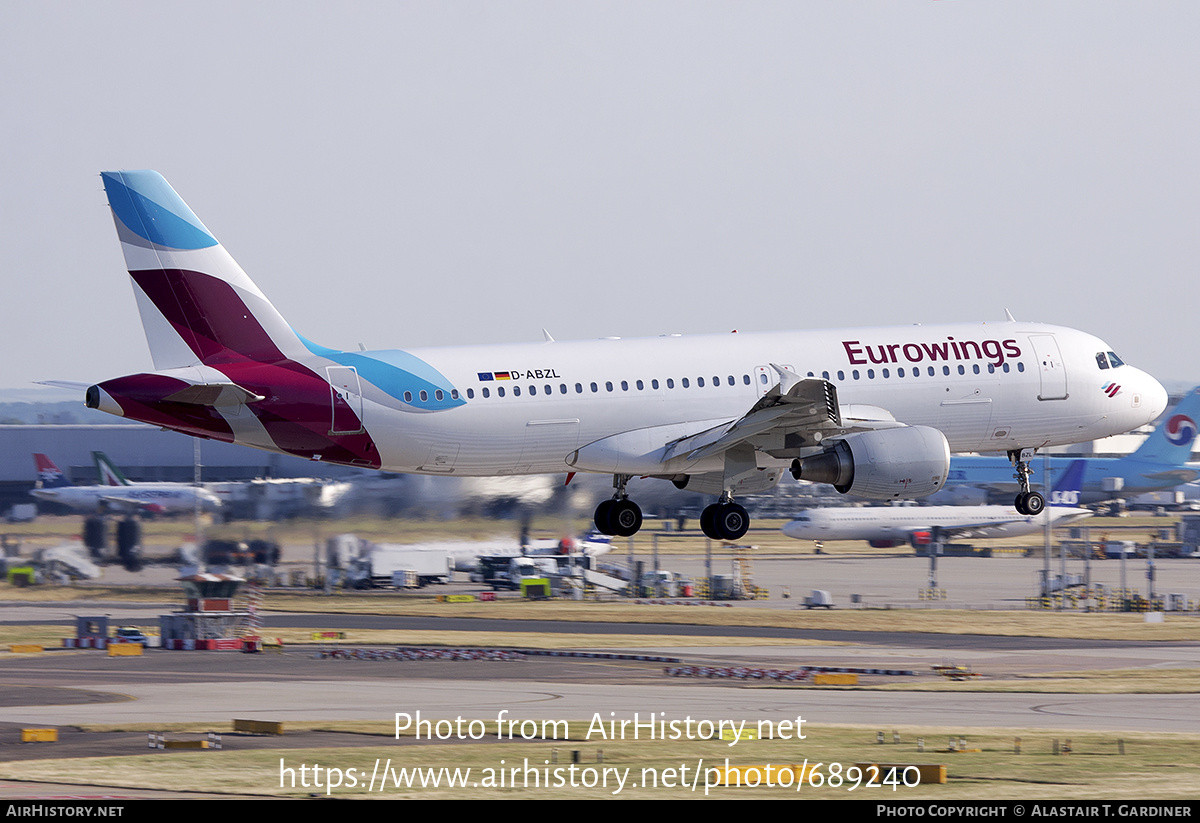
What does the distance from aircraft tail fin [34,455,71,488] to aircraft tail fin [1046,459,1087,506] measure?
2894 inches

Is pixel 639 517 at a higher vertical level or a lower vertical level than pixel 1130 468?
lower

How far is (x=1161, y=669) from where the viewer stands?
54.3 m

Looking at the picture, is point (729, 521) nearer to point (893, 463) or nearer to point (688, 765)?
point (893, 463)

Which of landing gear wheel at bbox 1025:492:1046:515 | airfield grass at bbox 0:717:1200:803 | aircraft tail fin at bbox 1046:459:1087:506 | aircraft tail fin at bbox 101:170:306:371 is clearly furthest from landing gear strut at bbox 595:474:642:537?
aircraft tail fin at bbox 1046:459:1087:506

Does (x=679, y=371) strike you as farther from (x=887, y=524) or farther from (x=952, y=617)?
(x=887, y=524)

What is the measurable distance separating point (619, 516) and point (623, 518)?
136 mm

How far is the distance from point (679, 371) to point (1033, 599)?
44631mm

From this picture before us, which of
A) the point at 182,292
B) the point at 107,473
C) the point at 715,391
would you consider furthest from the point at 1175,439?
the point at 182,292

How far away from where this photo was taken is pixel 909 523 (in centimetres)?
11369

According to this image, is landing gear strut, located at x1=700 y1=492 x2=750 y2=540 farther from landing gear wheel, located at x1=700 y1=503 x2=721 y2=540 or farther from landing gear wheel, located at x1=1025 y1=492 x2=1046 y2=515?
landing gear wheel, located at x1=1025 y1=492 x2=1046 y2=515

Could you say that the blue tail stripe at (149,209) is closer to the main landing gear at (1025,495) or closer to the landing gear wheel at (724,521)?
the landing gear wheel at (724,521)

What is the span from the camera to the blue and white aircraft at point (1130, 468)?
127438mm

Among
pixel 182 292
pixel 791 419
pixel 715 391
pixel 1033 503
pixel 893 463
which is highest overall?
pixel 182 292
